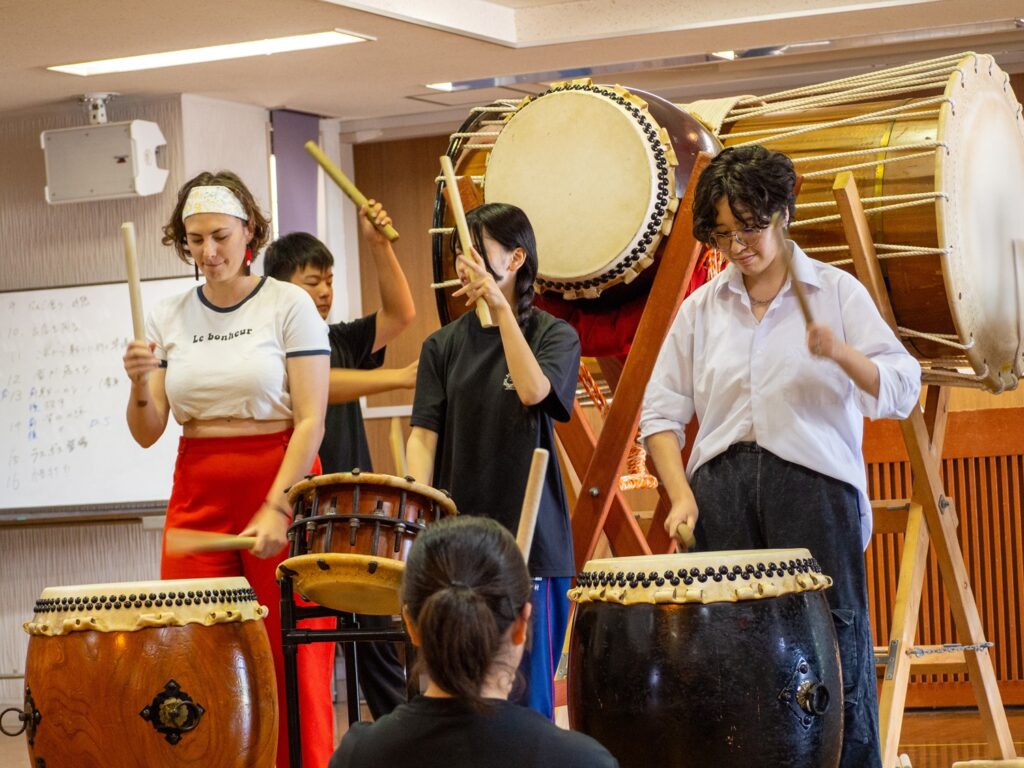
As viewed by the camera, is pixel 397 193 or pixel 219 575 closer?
pixel 219 575

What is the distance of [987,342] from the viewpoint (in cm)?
324

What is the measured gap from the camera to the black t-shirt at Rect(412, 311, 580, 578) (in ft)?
8.73

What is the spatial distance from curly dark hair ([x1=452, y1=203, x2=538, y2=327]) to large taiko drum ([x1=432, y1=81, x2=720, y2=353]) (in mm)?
410

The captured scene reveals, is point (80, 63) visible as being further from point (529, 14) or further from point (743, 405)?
point (743, 405)

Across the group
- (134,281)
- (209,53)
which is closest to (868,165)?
(134,281)

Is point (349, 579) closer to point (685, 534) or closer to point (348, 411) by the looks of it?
point (685, 534)

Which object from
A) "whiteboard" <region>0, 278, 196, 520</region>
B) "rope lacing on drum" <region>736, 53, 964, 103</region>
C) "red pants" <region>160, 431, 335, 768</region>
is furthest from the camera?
"whiteboard" <region>0, 278, 196, 520</region>

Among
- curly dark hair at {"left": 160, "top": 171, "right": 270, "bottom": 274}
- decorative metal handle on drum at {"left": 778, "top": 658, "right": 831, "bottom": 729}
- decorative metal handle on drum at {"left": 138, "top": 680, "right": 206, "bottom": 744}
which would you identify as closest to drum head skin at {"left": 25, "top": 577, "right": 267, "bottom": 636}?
decorative metal handle on drum at {"left": 138, "top": 680, "right": 206, "bottom": 744}

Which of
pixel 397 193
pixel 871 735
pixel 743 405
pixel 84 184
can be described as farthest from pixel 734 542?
pixel 397 193

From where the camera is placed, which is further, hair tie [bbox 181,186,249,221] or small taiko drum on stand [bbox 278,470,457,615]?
hair tie [bbox 181,186,249,221]

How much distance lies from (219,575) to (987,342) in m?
1.76

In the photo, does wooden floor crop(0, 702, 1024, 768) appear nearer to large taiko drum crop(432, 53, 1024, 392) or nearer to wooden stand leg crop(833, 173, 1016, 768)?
wooden stand leg crop(833, 173, 1016, 768)

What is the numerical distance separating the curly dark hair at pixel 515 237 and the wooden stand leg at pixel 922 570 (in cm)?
75

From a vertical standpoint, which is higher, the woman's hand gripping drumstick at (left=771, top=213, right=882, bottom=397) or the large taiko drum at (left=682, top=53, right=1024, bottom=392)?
the large taiko drum at (left=682, top=53, right=1024, bottom=392)
